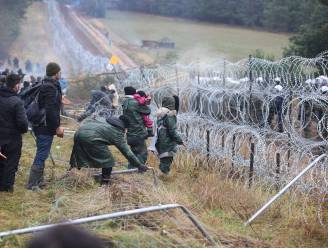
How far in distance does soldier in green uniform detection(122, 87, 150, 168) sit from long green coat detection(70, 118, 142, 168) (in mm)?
1079

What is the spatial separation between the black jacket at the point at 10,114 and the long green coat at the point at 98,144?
0.67 m

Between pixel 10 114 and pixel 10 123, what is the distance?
107mm

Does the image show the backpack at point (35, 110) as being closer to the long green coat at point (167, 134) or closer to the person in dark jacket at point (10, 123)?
the person in dark jacket at point (10, 123)

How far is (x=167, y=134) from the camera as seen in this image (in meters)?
7.96

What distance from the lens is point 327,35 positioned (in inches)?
692

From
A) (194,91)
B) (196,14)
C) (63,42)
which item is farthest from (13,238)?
(196,14)

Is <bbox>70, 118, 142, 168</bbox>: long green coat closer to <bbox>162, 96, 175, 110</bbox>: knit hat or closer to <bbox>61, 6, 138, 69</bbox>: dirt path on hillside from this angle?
<bbox>162, 96, 175, 110</bbox>: knit hat

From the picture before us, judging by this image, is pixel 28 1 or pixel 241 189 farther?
pixel 28 1

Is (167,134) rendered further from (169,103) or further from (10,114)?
(10,114)

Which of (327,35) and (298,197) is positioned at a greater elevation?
(327,35)

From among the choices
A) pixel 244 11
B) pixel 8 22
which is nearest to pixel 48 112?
pixel 8 22

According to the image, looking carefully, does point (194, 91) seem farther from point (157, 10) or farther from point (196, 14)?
point (157, 10)

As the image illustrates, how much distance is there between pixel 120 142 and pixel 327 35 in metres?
12.9

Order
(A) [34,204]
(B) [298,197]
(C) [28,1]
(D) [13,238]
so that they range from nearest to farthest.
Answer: (D) [13,238] → (A) [34,204] → (B) [298,197] → (C) [28,1]
